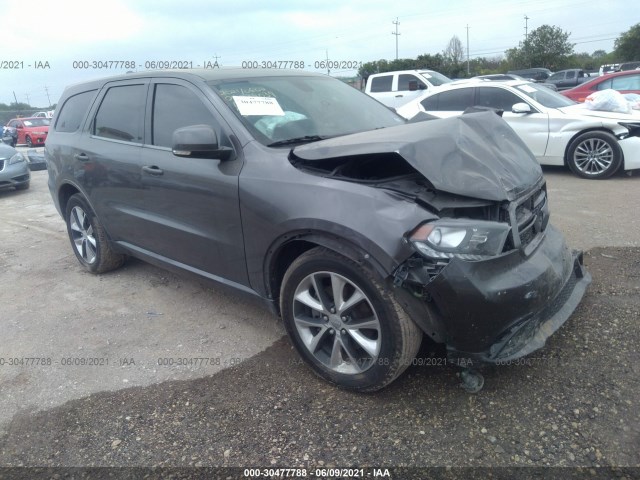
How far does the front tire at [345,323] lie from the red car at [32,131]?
83.5 feet

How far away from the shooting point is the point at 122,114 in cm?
408

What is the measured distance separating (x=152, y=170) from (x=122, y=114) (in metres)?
0.84

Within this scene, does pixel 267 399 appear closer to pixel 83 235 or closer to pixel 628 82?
pixel 83 235

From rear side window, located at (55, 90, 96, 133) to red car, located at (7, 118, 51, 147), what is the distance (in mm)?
22080

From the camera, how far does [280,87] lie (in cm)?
360

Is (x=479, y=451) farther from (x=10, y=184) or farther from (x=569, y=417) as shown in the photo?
(x=10, y=184)

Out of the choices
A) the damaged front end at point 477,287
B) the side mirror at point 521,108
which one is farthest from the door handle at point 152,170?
the side mirror at point 521,108

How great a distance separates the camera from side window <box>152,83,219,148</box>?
335cm

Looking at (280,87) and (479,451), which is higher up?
(280,87)

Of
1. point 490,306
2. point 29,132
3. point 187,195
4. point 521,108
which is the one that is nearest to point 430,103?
point 521,108

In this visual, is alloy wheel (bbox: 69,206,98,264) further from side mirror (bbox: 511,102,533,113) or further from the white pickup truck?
the white pickup truck

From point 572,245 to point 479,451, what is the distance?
120 inches

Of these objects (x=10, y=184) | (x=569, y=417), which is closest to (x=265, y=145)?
(x=569, y=417)

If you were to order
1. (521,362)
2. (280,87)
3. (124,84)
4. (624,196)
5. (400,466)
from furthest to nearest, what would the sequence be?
(624,196) → (124,84) → (280,87) → (521,362) → (400,466)
